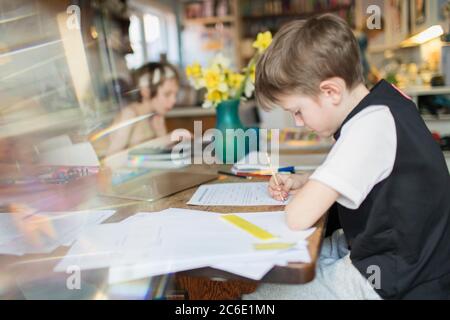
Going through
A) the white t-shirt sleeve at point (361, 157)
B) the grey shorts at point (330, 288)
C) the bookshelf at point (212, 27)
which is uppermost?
the bookshelf at point (212, 27)

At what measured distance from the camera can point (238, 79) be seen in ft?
4.52

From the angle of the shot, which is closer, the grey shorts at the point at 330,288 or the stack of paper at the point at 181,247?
the stack of paper at the point at 181,247

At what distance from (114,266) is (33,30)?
3.50 feet

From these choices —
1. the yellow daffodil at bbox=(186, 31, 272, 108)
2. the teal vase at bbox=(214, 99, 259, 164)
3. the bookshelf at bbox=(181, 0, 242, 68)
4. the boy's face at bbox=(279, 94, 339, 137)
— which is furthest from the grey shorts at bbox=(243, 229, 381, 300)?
the bookshelf at bbox=(181, 0, 242, 68)

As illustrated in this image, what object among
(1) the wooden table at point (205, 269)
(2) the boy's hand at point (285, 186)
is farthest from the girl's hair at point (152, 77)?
(2) the boy's hand at point (285, 186)

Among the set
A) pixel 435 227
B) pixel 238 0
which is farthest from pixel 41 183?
pixel 238 0

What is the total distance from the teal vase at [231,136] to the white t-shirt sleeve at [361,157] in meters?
0.64

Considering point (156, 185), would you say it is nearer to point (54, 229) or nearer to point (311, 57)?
point (54, 229)

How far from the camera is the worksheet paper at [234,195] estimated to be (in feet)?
2.89

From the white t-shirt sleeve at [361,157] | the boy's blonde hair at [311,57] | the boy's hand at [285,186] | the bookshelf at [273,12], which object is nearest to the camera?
the white t-shirt sleeve at [361,157]

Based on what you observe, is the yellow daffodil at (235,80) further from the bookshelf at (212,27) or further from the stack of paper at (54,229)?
the bookshelf at (212,27)
